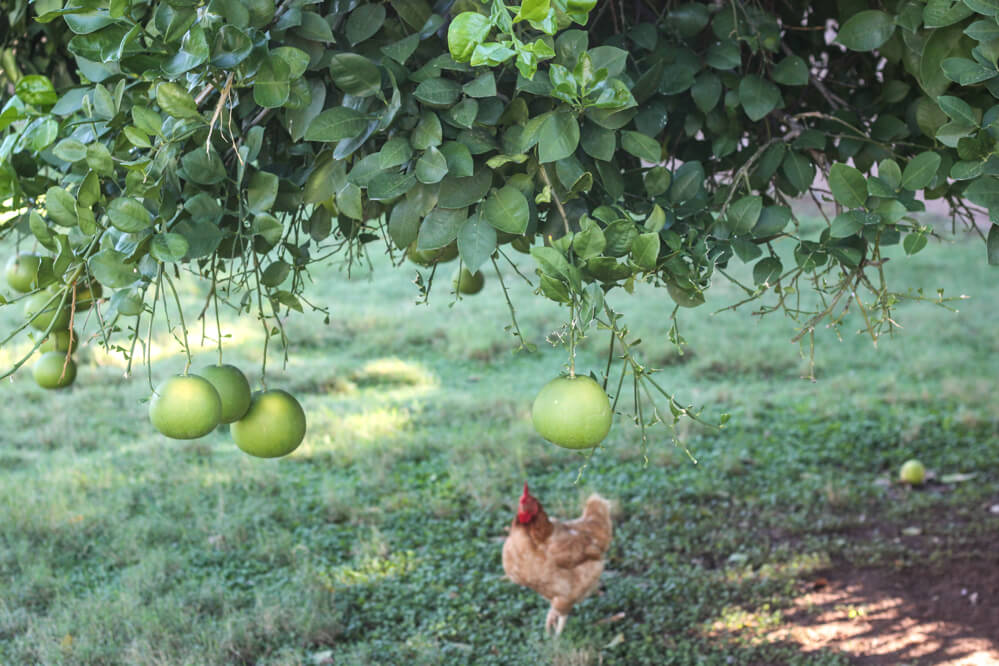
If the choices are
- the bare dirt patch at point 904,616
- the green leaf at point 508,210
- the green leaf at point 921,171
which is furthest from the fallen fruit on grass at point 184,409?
the bare dirt patch at point 904,616

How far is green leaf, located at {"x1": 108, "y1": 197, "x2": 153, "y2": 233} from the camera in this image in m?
1.08

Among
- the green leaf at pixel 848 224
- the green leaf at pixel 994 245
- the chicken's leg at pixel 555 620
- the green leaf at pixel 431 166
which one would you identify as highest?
the green leaf at pixel 431 166

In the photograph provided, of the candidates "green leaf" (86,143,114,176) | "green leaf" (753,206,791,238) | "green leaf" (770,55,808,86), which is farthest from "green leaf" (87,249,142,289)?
"green leaf" (770,55,808,86)

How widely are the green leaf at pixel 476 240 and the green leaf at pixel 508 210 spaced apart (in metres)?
0.01

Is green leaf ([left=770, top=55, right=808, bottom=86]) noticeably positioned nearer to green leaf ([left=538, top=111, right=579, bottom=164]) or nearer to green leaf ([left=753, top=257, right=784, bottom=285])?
green leaf ([left=753, top=257, right=784, bottom=285])

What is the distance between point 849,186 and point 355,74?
2.40 ft

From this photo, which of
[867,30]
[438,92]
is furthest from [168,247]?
[867,30]

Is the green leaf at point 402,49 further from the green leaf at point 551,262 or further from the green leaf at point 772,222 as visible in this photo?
the green leaf at point 772,222

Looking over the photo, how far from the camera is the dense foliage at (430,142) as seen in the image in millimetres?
1051

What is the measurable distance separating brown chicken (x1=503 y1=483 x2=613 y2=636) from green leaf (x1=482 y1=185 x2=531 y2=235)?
202cm

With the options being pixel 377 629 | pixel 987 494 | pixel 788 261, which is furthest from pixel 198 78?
pixel 788 261

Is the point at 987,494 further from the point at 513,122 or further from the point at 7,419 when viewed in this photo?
the point at 7,419

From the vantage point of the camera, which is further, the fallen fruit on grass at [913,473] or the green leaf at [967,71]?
the fallen fruit on grass at [913,473]

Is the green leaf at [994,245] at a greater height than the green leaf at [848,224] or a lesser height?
lesser
